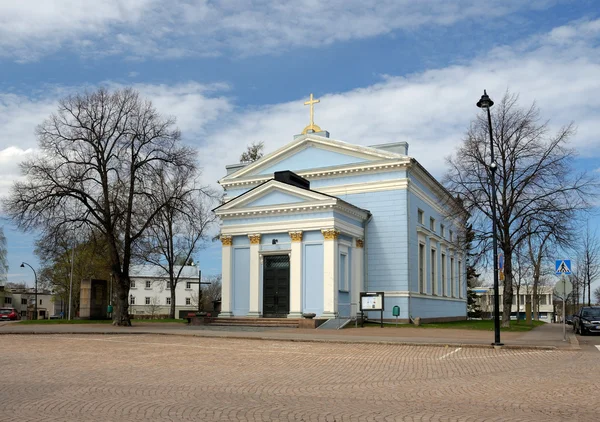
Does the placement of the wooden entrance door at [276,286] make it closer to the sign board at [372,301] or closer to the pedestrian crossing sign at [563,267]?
the sign board at [372,301]

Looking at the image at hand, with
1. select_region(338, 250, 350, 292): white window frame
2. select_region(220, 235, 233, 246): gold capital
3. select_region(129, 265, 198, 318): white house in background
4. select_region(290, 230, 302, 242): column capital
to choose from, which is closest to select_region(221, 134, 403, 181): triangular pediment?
select_region(338, 250, 350, 292): white window frame

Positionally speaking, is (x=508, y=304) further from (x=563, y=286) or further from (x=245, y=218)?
(x=245, y=218)

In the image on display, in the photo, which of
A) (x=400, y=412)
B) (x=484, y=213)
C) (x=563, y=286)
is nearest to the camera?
(x=400, y=412)

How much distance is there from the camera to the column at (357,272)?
35281 millimetres

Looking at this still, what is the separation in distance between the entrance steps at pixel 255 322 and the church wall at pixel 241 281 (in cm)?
161

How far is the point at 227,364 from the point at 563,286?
13297mm

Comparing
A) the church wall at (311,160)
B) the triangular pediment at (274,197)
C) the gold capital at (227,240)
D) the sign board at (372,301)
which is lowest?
the sign board at (372,301)

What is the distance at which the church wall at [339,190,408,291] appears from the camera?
36688mm

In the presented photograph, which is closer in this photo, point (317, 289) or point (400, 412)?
point (400, 412)

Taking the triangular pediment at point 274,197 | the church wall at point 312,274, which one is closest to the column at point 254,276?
the triangular pediment at point 274,197

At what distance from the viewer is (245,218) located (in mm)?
35562

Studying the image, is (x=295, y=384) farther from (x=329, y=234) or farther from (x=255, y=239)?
(x=255, y=239)

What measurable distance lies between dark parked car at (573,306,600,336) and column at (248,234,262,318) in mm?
16453

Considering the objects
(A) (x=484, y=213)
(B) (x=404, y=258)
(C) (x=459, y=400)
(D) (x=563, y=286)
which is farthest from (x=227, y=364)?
(B) (x=404, y=258)
